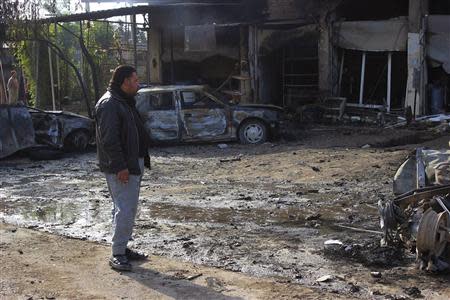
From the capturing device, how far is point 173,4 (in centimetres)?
1900

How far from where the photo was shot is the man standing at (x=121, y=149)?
16.4 feet

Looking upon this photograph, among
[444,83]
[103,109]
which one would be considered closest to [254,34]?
[444,83]

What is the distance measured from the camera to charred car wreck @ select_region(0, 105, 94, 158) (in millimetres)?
12594

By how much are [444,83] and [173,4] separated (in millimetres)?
8605

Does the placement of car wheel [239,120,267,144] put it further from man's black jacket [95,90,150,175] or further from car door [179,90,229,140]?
man's black jacket [95,90,150,175]

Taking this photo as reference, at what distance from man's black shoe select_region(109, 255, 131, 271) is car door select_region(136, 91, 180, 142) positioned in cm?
876

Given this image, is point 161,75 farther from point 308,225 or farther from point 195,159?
point 308,225

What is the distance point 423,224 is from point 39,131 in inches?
406

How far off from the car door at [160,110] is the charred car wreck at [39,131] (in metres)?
1.34

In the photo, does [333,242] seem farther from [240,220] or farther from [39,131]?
[39,131]

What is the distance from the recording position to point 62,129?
13.4 metres

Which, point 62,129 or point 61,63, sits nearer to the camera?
point 62,129

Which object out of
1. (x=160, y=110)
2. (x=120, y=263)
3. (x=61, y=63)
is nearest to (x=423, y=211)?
(x=120, y=263)

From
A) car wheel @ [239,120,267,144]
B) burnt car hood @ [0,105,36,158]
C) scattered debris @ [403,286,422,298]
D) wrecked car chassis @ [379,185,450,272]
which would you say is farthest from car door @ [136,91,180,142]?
scattered debris @ [403,286,422,298]
